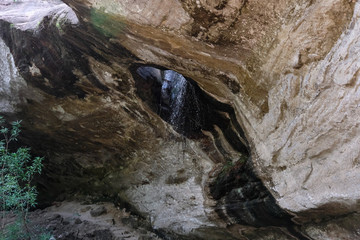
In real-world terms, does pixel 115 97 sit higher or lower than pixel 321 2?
lower

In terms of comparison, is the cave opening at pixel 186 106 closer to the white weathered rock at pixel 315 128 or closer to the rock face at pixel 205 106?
the rock face at pixel 205 106

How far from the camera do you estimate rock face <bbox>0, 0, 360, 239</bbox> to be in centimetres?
302

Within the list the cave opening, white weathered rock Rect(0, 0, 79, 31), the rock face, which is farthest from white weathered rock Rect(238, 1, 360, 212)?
white weathered rock Rect(0, 0, 79, 31)

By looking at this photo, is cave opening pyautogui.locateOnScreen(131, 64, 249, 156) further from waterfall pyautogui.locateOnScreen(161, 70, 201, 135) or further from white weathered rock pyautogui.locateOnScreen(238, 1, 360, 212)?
white weathered rock pyautogui.locateOnScreen(238, 1, 360, 212)

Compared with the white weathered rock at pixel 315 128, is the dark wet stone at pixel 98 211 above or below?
below

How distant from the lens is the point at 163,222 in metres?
6.64

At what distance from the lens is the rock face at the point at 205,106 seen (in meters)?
3.02

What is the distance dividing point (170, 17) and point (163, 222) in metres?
4.83

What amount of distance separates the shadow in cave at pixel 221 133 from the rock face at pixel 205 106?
0.10 feet

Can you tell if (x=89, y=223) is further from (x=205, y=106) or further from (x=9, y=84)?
(x=205, y=106)

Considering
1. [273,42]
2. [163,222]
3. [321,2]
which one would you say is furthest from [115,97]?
[321,2]

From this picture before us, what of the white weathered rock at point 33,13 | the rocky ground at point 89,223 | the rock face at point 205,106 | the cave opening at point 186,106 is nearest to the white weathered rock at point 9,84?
the rock face at point 205,106

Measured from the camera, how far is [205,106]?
5730mm

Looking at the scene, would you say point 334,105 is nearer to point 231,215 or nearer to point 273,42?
point 273,42
